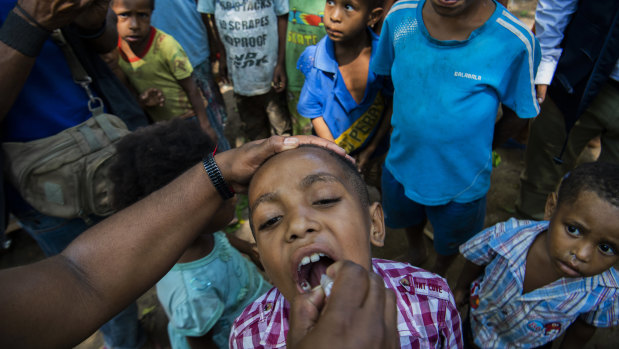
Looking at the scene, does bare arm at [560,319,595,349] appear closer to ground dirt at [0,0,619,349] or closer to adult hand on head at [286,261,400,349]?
ground dirt at [0,0,619,349]

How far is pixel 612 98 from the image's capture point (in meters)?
2.55

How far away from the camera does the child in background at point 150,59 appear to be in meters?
2.86

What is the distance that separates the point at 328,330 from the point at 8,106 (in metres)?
1.78

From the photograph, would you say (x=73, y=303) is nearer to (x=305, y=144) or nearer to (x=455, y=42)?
(x=305, y=144)

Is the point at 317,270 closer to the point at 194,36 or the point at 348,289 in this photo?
the point at 348,289

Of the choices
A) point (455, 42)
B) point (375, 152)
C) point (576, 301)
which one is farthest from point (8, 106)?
point (576, 301)

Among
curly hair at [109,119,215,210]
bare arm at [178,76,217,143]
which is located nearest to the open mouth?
curly hair at [109,119,215,210]

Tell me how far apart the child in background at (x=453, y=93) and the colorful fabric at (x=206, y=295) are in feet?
4.11

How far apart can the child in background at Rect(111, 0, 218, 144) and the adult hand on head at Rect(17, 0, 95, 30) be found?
4.53 feet

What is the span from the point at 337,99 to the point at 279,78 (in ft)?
3.88

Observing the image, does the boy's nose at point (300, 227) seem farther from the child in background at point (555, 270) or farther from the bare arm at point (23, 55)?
the bare arm at point (23, 55)

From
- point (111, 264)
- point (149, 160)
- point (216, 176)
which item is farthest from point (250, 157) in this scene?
point (111, 264)

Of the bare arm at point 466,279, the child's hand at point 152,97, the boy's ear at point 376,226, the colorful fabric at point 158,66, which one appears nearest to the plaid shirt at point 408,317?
the boy's ear at point 376,226

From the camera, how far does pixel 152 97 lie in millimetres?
3035
